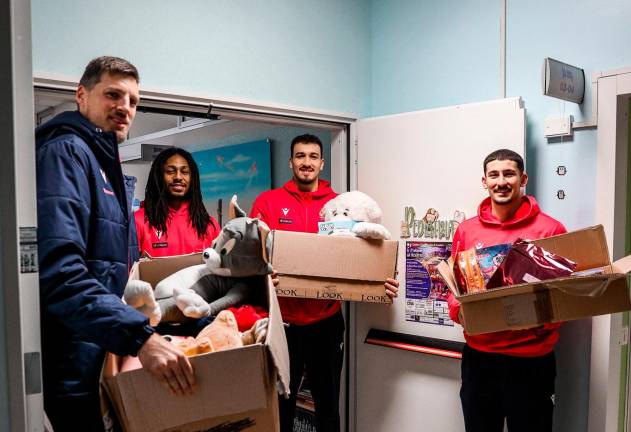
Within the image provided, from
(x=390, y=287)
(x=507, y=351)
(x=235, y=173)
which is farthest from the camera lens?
(x=235, y=173)

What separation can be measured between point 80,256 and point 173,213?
1246mm

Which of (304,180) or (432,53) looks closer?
(304,180)

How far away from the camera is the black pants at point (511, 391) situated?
1.97 meters

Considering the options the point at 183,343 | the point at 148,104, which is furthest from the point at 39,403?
the point at 148,104

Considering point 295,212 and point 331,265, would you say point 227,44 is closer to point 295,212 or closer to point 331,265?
point 295,212

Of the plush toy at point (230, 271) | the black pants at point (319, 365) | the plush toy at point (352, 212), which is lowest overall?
the black pants at point (319, 365)

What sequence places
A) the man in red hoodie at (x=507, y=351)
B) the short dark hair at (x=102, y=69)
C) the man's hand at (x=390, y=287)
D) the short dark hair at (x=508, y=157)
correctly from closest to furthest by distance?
the short dark hair at (x=102, y=69) → the man in red hoodie at (x=507, y=351) → the short dark hair at (x=508, y=157) → the man's hand at (x=390, y=287)

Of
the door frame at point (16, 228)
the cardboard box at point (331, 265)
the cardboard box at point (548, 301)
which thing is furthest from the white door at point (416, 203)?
the door frame at point (16, 228)

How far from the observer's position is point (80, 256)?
1.12m

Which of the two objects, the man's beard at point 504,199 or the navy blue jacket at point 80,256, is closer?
the navy blue jacket at point 80,256

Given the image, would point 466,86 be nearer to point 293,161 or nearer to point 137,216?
point 293,161

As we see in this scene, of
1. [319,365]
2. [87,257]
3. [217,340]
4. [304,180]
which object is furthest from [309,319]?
[87,257]

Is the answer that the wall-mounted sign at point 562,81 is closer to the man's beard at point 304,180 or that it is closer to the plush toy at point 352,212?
the plush toy at point 352,212

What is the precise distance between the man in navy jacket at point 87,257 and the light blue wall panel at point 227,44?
25.7 inches
